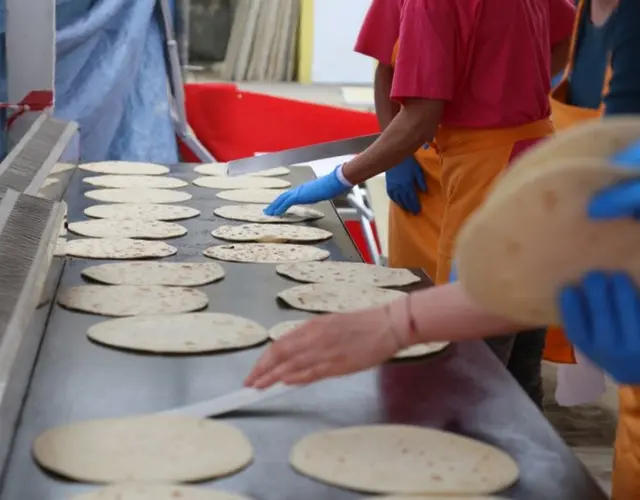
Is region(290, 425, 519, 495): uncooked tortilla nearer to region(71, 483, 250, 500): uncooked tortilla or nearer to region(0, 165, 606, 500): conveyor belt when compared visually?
region(0, 165, 606, 500): conveyor belt

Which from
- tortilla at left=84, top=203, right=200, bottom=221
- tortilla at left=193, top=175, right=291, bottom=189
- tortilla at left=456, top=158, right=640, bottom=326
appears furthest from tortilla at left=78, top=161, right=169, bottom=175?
tortilla at left=456, top=158, right=640, bottom=326

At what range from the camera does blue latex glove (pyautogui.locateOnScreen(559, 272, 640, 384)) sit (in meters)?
0.96

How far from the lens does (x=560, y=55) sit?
280 cm

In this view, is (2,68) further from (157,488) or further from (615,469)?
(615,469)

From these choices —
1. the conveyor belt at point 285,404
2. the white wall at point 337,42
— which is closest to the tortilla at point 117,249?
the conveyor belt at point 285,404

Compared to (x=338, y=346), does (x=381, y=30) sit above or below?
above

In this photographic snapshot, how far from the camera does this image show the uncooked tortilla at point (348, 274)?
2049 millimetres

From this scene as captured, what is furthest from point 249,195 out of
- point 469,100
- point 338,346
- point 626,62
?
point 338,346

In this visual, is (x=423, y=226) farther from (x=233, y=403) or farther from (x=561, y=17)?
(x=233, y=403)

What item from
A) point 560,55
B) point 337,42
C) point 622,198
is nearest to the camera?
point 622,198

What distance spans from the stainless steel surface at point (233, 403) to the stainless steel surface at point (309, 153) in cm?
147

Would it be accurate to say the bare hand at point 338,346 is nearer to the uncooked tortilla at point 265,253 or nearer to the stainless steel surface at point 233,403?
the stainless steel surface at point 233,403

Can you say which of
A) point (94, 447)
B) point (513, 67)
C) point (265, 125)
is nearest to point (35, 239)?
point (94, 447)

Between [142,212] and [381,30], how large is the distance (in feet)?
2.92
